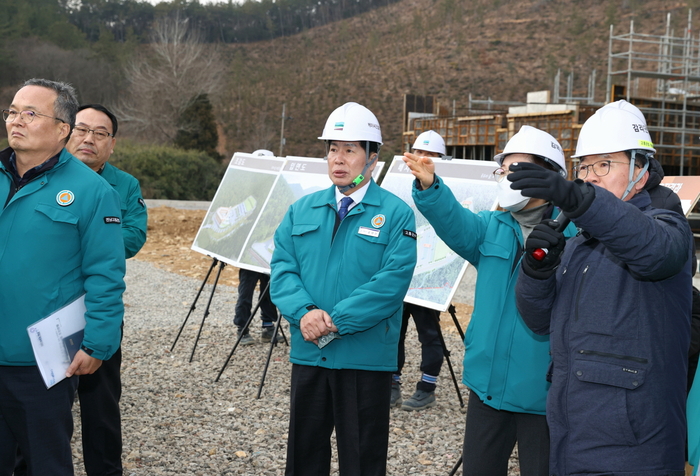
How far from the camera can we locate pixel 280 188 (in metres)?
6.66

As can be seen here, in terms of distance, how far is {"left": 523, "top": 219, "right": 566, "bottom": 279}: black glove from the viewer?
2004mm

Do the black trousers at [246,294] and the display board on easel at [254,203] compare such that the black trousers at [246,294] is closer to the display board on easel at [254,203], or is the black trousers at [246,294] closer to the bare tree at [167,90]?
the display board on easel at [254,203]

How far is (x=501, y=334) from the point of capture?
2.78m

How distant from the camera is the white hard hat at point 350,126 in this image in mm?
3430

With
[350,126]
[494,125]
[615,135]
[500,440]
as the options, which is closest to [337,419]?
[500,440]

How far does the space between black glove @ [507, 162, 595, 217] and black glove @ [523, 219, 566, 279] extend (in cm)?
19

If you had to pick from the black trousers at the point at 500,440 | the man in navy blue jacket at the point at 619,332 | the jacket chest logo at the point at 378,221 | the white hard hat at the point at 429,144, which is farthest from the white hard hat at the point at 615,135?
the white hard hat at the point at 429,144

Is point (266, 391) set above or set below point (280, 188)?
below

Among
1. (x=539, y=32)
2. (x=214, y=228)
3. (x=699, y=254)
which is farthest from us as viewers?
(x=539, y=32)

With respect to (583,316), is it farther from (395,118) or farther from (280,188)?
(395,118)

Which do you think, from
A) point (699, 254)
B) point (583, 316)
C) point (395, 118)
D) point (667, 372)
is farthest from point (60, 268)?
point (395, 118)

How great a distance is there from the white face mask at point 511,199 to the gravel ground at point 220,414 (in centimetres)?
228

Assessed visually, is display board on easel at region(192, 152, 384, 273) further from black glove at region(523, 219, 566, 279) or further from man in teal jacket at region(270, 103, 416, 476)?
black glove at region(523, 219, 566, 279)

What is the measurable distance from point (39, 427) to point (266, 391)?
3.38 m
